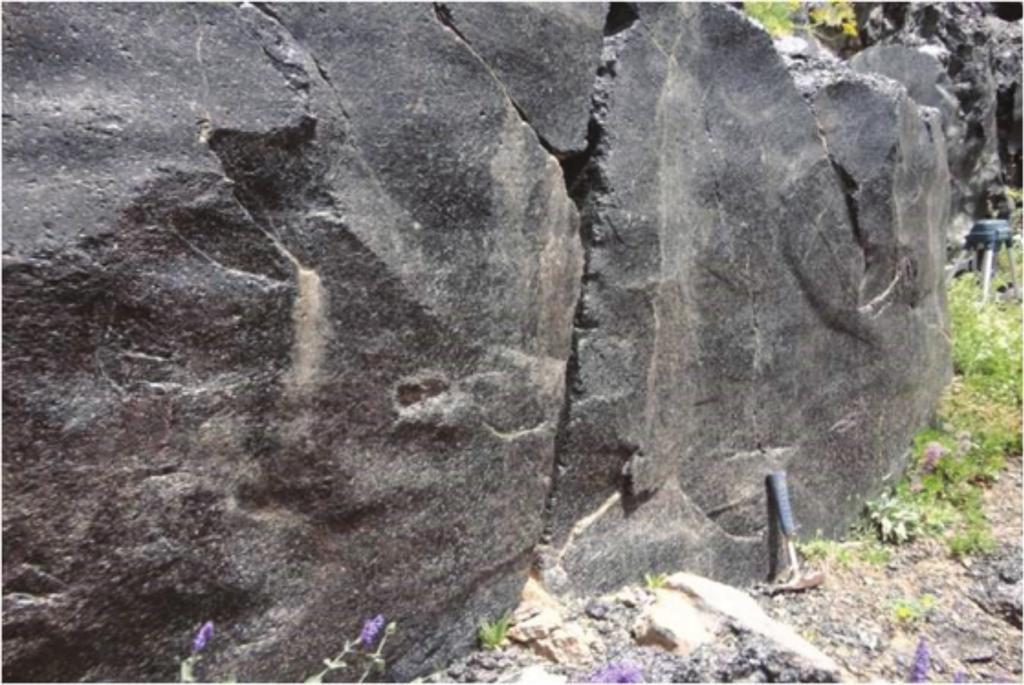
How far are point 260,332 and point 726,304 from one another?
2.01 m

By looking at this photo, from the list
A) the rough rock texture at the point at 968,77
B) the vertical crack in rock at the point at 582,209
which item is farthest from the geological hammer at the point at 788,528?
the rough rock texture at the point at 968,77

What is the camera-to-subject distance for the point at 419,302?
7.89ft

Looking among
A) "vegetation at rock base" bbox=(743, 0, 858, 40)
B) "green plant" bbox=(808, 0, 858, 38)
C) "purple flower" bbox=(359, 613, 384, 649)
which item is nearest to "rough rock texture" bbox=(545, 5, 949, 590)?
"purple flower" bbox=(359, 613, 384, 649)

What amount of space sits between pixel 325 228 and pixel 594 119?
3.71ft

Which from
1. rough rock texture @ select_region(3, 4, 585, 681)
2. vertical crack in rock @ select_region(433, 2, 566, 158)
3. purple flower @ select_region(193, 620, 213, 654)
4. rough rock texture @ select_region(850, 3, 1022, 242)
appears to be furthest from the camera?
rough rock texture @ select_region(850, 3, 1022, 242)

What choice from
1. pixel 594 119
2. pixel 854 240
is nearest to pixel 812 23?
pixel 854 240

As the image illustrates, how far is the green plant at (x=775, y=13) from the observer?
274 inches

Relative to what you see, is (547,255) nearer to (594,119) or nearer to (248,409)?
(594,119)

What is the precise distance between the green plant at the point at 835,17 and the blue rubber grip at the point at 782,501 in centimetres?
631

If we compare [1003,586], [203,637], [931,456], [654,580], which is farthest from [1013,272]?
[203,637]

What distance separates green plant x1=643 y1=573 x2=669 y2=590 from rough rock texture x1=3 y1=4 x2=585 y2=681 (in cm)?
64

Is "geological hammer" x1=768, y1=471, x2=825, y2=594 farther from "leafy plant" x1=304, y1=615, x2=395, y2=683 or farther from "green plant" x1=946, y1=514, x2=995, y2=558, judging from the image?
"leafy plant" x1=304, y1=615, x2=395, y2=683

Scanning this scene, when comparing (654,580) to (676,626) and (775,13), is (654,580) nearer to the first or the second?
(676,626)

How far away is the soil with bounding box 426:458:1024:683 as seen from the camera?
2.57 m
